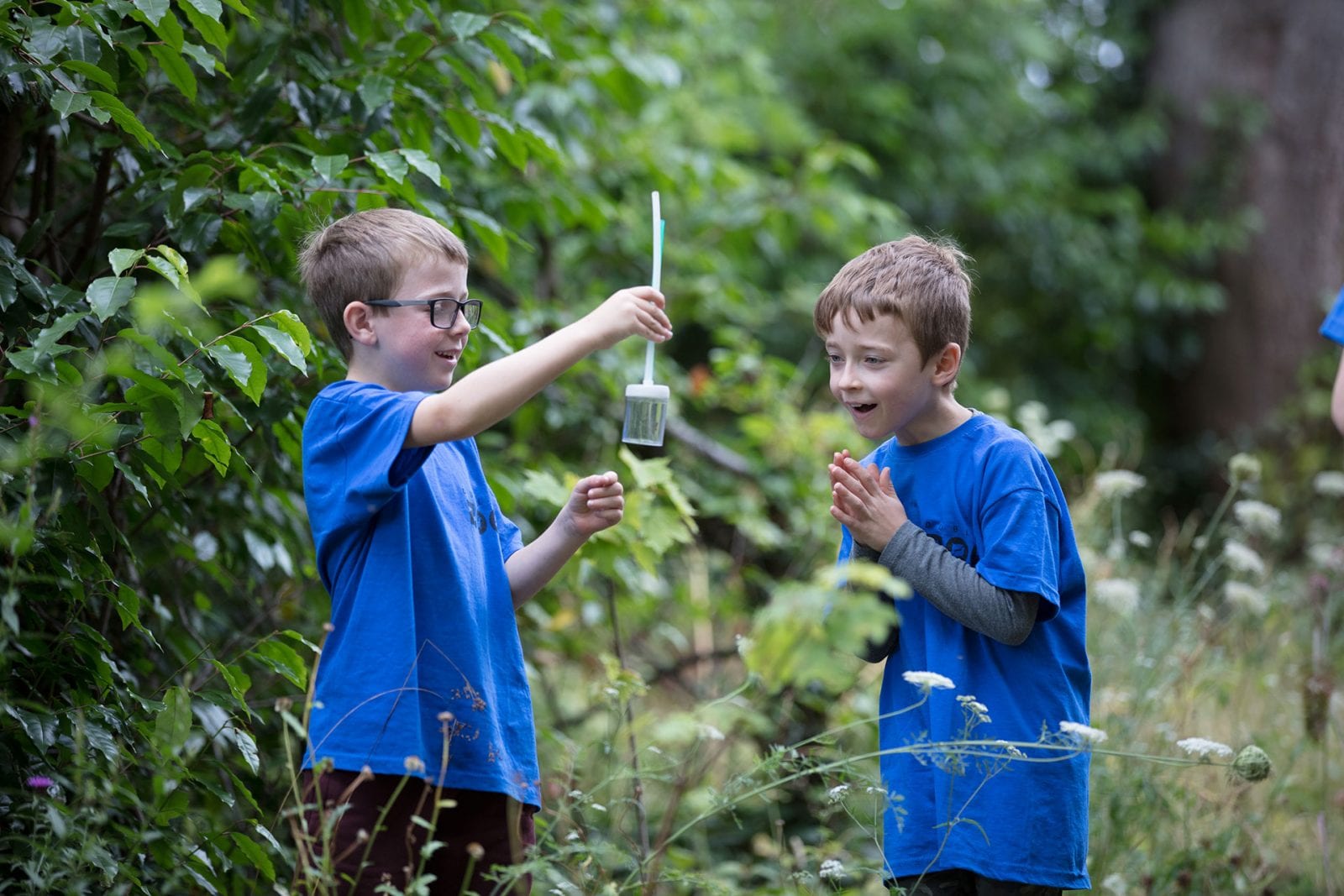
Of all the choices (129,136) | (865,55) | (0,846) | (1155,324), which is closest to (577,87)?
(129,136)

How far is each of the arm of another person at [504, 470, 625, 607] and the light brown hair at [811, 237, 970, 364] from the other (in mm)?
478

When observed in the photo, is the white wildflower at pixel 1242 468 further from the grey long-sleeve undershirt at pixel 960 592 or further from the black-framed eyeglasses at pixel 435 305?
the black-framed eyeglasses at pixel 435 305

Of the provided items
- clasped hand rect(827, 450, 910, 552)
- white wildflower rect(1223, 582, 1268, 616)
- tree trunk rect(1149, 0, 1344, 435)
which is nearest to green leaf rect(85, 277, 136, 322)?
clasped hand rect(827, 450, 910, 552)

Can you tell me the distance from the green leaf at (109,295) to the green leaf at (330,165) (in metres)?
0.45

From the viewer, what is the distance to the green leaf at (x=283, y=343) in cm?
196

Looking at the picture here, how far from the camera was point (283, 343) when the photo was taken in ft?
6.55

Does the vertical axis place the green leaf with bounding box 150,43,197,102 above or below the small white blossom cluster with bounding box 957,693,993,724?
above

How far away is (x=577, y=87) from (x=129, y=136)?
1.96m

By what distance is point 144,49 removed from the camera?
7.97 feet

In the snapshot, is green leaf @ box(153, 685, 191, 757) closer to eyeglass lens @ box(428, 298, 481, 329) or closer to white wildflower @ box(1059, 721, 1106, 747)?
eyeglass lens @ box(428, 298, 481, 329)

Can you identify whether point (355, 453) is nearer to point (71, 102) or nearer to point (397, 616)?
point (397, 616)

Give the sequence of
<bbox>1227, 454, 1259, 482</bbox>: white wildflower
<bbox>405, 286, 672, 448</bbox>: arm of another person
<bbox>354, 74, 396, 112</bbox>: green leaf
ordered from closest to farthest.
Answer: <bbox>405, 286, 672, 448</bbox>: arm of another person → <bbox>354, 74, 396, 112</bbox>: green leaf → <bbox>1227, 454, 1259, 482</bbox>: white wildflower

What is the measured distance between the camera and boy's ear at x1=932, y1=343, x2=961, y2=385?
2.15 m

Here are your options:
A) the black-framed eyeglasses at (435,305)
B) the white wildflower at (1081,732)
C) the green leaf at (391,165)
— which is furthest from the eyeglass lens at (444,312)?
the white wildflower at (1081,732)
